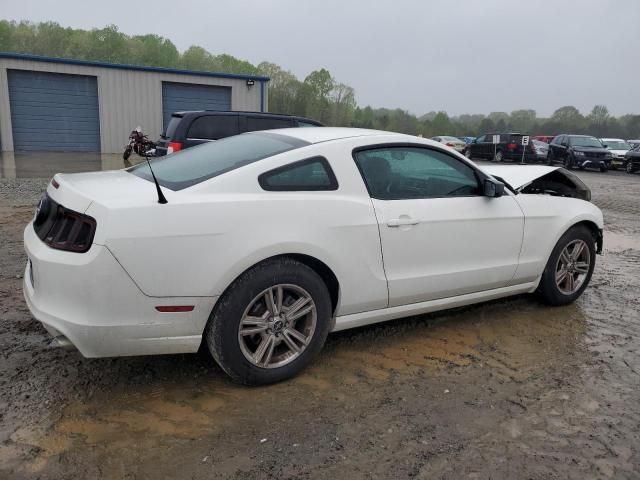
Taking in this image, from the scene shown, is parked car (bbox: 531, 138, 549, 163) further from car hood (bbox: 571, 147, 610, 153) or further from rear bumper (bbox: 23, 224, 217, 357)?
rear bumper (bbox: 23, 224, 217, 357)

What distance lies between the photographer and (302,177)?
320cm

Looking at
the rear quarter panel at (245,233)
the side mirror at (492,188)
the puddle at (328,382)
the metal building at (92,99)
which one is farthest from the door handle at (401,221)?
the metal building at (92,99)

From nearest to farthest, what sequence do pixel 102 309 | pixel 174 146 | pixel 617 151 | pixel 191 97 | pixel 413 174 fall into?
1. pixel 102 309
2. pixel 413 174
3. pixel 174 146
4. pixel 191 97
5. pixel 617 151

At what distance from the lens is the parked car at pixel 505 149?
82.2ft

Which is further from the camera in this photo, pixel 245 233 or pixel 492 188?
pixel 492 188

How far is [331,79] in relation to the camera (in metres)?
58.2

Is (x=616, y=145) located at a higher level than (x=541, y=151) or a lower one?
higher

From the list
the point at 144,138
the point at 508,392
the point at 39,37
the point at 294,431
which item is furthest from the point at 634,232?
the point at 39,37

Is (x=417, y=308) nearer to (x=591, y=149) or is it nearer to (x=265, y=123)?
(x=265, y=123)

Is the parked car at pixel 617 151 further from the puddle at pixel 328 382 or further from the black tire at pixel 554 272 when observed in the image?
the puddle at pixel 328 382

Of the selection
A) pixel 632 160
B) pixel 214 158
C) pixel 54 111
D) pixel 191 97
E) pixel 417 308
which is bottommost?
pixel 417 308

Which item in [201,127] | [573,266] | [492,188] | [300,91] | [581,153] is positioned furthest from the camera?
[300,91]

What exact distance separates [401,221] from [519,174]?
2068 mm

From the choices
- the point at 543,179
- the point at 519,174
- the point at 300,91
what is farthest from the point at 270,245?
the point at 300,91
